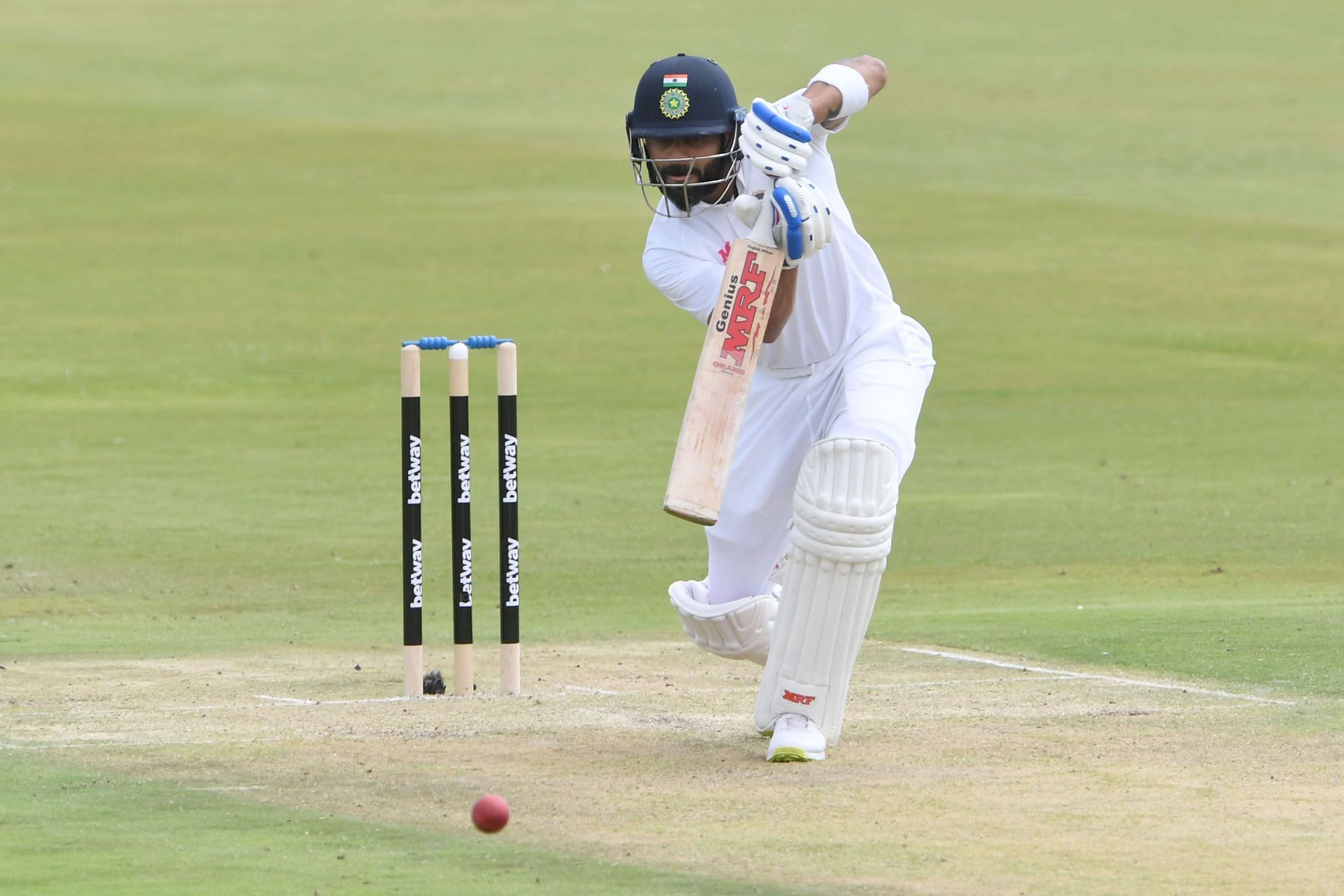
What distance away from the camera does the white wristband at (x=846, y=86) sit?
19.6 ft

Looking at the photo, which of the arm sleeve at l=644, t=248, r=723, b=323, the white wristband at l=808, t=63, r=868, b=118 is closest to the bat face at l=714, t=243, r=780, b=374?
the arm sleeve at l=644, t=248, r=723, b=323

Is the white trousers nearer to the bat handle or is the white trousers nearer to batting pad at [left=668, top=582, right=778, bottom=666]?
batting pad at [left=668, top=582, right=778, bottom=666]

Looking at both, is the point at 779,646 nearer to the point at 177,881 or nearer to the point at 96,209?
the point at 177,881

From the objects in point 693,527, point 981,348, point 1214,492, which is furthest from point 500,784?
point 981,348

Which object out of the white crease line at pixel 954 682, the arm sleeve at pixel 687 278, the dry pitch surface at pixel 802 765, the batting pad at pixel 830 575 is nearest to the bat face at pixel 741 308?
the arm sleeve at pixel 687 278

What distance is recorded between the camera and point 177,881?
4.36 meters

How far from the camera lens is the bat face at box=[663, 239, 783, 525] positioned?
554cm

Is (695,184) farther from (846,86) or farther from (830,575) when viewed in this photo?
(830,575)

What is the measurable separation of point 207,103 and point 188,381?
1514 cm

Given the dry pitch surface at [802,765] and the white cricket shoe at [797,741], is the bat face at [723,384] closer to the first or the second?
the white cricket shoe at [797,741]

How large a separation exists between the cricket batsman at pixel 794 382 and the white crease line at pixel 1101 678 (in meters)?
1.20

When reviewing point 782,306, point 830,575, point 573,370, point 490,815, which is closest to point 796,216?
point 782,306

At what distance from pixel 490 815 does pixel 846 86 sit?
2.38 m

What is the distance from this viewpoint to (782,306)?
576cm
